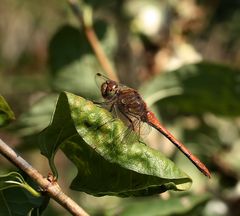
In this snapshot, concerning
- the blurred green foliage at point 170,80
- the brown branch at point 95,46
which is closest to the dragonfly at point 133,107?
the blurred green foliage at point 170,80

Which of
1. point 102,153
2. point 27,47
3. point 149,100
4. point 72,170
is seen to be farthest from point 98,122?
point 27,47

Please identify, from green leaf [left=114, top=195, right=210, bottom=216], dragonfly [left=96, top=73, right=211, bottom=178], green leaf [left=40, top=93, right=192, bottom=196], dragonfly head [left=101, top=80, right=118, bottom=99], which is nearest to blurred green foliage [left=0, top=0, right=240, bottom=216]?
green leaf [left=114, top=195, right=210, bottom=216]

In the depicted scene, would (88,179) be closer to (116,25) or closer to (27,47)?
(116,25)

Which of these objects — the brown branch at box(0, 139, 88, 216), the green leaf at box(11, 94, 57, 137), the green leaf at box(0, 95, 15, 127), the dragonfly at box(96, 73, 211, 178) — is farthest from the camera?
the green leaf at box(11, 94, 57, 137)

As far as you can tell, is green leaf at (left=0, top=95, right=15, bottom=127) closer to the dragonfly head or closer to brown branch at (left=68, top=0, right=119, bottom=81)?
the dragonfly head

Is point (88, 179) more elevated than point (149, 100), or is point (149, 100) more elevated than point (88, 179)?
Answer: point (149, 100)

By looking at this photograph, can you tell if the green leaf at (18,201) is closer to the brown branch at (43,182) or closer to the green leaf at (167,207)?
the brown branch at (43,182)
